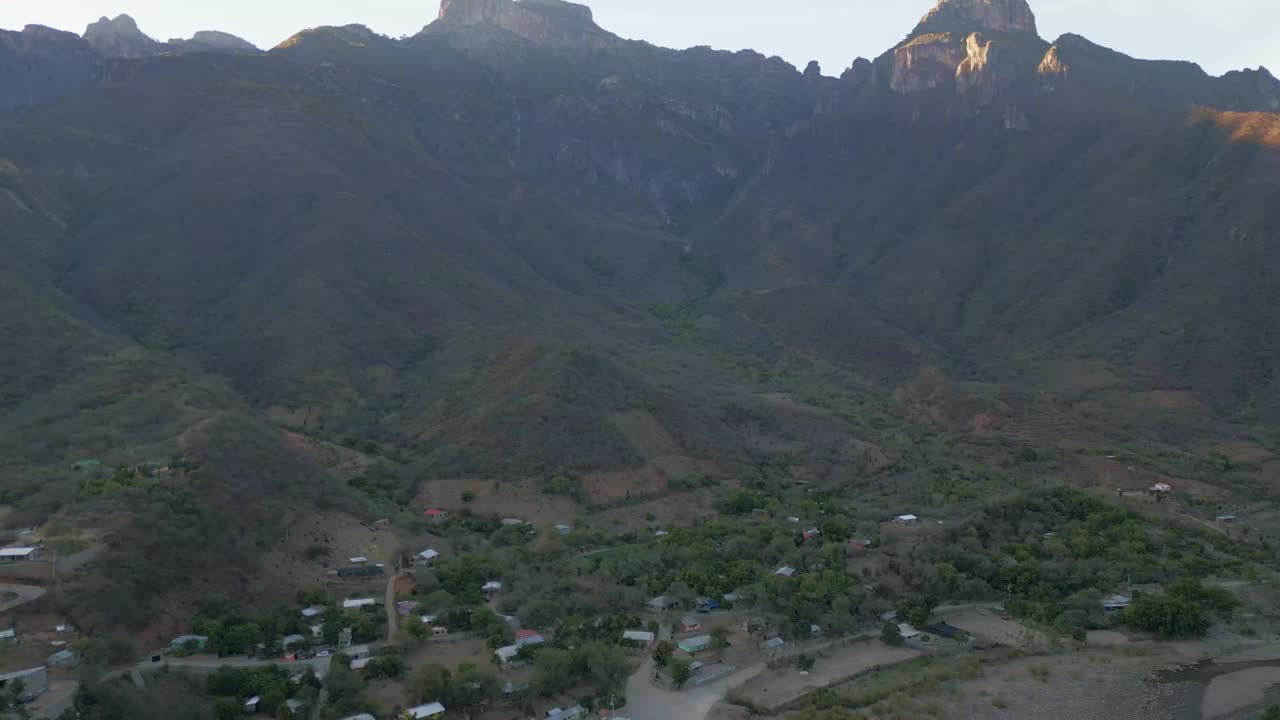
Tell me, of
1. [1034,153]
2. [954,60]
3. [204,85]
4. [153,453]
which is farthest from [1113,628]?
[954,60]

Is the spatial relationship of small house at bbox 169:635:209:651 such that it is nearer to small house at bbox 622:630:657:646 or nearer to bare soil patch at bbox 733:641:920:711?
small house at bbox 622:630:657:646

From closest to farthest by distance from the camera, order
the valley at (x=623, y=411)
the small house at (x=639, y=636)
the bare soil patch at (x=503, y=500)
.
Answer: the valley at (x=623, y=411) → the small house at (x=639, y=636) → the bare soil patch at (x=503, y=500)

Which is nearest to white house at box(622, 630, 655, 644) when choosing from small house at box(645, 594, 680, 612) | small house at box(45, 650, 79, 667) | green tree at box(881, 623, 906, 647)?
small house at box(645, 594, 680, 612)

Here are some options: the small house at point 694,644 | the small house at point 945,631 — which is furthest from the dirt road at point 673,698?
the small house at point 945,631

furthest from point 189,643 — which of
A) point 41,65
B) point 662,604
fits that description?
point 41,65

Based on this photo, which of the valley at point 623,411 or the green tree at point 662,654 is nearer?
the valley at point 623,411

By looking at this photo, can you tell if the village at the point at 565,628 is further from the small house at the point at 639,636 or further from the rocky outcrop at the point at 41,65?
the rocky outcrop at the point at 41,65
